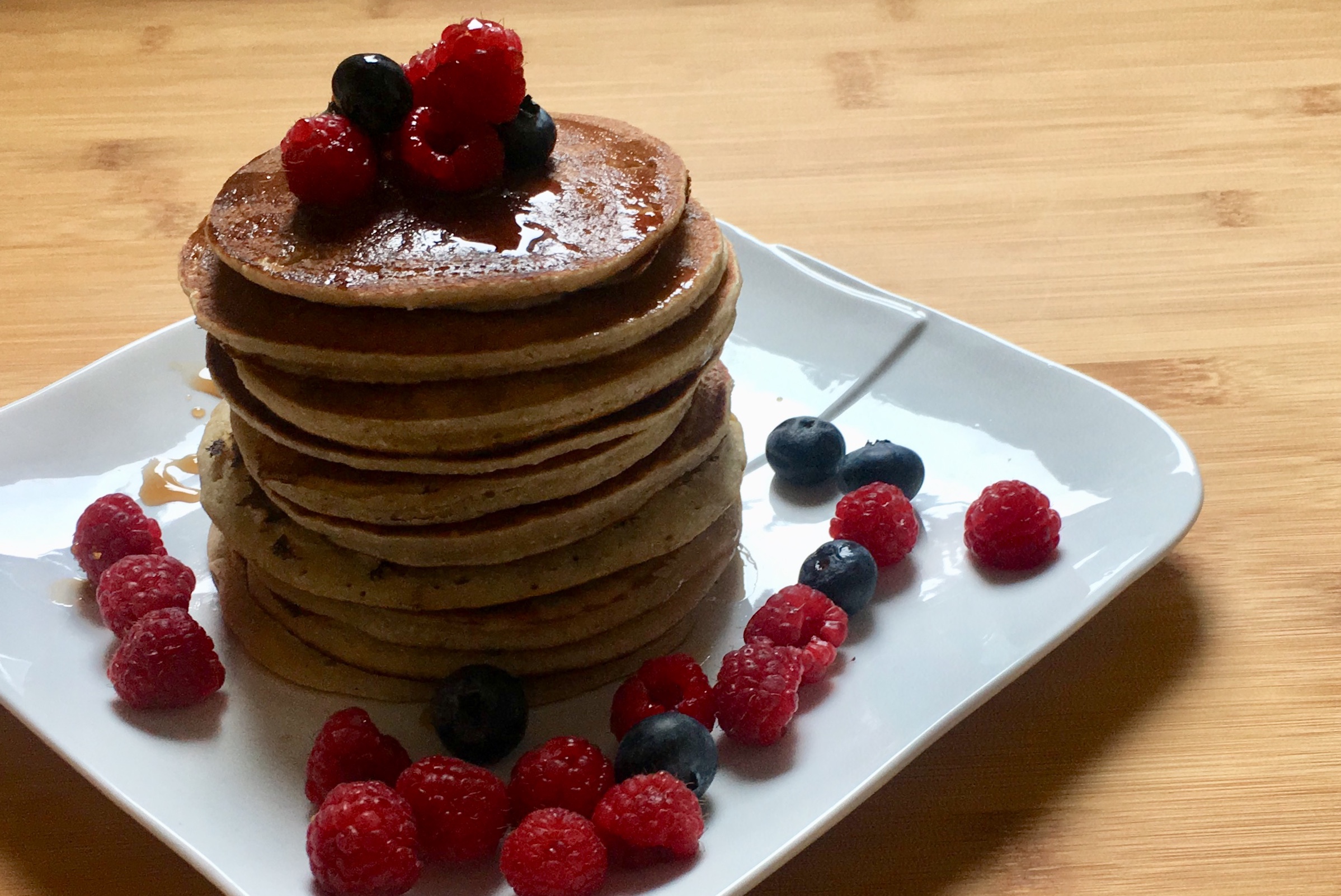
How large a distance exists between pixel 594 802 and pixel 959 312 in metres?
1.60

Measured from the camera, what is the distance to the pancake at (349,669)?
2027 mm

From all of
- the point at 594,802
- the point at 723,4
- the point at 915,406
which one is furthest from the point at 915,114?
the point at 594,802

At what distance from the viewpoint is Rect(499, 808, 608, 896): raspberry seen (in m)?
1.59

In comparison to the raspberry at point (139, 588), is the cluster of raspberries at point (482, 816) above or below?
above

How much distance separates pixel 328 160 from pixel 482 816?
92 centimetres

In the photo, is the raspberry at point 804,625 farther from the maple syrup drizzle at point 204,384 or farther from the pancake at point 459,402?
the maple syrup drizzle at point 204,384

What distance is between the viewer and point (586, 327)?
180cm

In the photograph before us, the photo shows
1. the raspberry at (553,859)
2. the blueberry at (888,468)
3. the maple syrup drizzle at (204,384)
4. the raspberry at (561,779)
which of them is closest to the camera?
the raspberry at (553,859)

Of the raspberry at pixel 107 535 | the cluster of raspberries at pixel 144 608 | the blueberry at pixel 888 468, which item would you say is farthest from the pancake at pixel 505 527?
the blueberry at pixel 888 468

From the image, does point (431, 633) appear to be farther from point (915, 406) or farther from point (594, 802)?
point (915, 406)

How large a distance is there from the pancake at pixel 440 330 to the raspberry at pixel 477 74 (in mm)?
297

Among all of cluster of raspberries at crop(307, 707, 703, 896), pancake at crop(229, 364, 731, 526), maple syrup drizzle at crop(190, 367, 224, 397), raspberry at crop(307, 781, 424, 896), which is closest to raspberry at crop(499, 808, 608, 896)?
cluster of raspberries at crop(307, 707, 703, 896)

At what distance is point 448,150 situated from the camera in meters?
1.91

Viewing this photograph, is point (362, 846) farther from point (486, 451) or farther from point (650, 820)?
point (486, 451)
